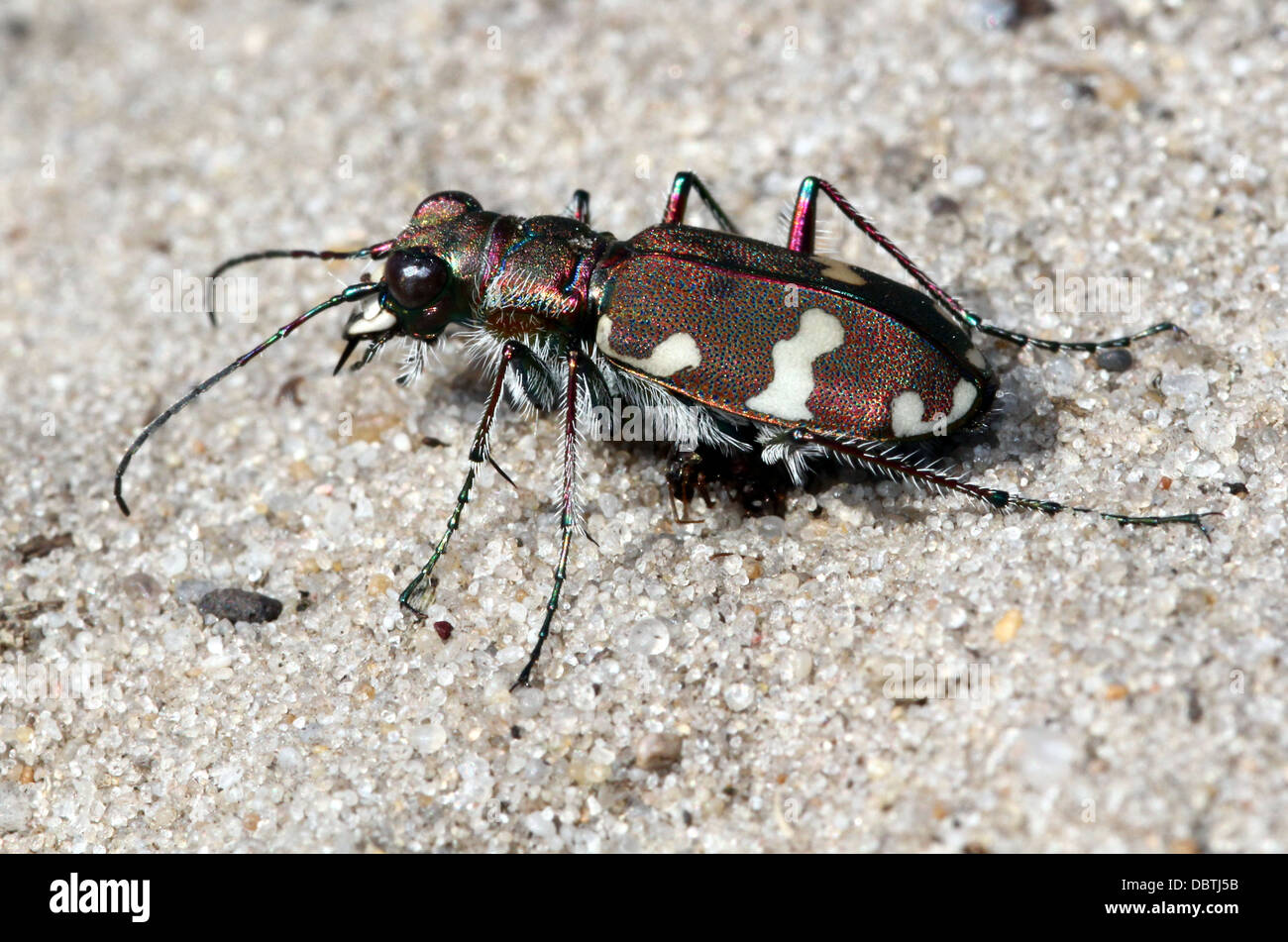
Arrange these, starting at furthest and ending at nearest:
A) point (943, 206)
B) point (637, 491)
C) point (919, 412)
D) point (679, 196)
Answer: point (943, 206) < point (679, 196) < point (637, 491) < point (919, 412)

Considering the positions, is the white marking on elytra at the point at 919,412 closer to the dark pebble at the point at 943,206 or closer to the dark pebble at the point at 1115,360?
the dark pebble at the point at 1115,360

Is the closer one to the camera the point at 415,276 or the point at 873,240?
the point at 415,276

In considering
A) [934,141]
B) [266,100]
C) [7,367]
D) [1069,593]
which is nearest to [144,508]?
[7,367]

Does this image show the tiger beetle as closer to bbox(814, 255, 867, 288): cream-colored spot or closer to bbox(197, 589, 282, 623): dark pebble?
bbox(814, 255, 867, 288): cream-colored spot

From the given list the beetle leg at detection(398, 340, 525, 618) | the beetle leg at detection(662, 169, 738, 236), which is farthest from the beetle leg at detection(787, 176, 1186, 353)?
the beetle leg at detection(398, 340, 525, 618)

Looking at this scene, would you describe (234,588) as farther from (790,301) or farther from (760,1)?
(760,1)

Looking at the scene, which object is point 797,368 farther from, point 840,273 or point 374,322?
point 374,322

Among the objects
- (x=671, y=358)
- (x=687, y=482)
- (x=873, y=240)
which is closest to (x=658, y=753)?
(x=687, y=482)
